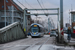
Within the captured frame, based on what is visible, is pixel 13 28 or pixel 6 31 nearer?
pixel 6 31

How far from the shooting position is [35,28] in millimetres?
33844

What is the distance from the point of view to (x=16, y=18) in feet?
232

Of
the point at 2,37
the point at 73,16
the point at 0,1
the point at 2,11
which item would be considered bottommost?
the point at 2,37

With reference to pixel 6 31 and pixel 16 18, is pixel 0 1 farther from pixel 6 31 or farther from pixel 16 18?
pixel 6 31

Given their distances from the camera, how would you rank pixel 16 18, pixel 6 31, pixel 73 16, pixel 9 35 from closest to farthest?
pixel 6 31
pixel 9 35
pixel 73 16
pixel 16 18

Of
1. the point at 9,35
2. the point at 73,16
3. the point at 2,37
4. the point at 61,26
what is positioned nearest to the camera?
the point at 61,26

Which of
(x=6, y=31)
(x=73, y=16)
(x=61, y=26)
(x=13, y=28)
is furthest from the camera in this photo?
(x=73, y=16)

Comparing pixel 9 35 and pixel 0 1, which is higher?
pixel 0 1

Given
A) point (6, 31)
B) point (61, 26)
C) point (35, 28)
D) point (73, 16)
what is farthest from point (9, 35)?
point (73, 16)

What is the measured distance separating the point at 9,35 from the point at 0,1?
159ft

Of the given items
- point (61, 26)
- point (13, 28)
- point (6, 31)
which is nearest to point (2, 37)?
point (6, 31)

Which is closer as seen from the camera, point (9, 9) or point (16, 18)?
point (9, 9)

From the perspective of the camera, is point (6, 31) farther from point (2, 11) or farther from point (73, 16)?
point (2, 11)

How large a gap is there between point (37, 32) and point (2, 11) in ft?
123
